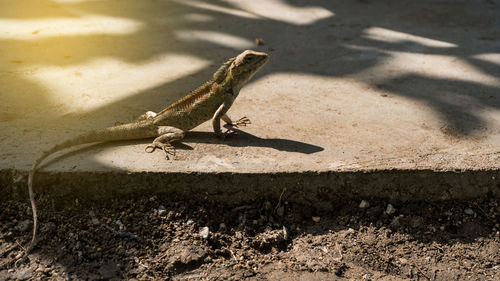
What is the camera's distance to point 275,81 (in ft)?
14.2

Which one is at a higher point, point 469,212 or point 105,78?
point 105,78

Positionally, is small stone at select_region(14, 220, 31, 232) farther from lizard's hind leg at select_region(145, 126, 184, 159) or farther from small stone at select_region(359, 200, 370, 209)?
small stone at select_region(359, 200, 370, 209)

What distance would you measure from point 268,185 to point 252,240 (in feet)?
1.09

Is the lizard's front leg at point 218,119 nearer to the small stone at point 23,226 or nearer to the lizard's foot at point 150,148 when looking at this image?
the lizard's foot at point 150,148

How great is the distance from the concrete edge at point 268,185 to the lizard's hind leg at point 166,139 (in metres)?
0.30

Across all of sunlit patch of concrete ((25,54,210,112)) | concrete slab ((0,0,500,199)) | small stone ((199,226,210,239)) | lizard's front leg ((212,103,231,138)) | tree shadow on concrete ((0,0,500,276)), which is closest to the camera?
small stone ((199,226,210,239))

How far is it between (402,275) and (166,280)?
128 cm

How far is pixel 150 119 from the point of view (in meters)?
3.28

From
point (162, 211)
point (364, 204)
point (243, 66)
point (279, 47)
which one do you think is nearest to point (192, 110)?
point (243, 66)

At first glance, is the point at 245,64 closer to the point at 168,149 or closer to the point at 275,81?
the point at 168,149

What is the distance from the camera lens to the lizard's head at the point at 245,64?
3.28 meters

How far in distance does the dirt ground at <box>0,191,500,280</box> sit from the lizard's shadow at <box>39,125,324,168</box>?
37 cm

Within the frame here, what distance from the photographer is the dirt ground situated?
257 centimetres

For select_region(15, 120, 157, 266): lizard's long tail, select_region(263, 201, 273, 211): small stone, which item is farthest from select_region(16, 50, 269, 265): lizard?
select_region(263, 201, 273, 211): small stone
